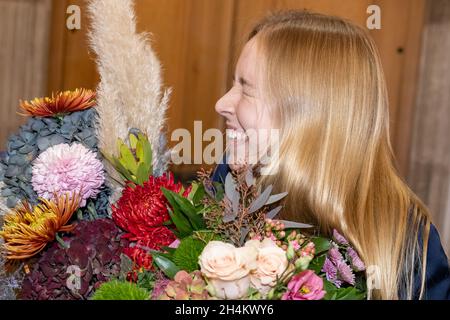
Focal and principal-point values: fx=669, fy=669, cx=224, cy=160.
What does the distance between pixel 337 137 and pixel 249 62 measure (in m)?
0.19

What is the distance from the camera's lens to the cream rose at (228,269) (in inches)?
27.8

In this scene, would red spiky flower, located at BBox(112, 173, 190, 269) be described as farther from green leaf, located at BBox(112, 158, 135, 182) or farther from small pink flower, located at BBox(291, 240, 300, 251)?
small pink flower, located at BBox(291, 240, 300, 251)

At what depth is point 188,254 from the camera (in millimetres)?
812

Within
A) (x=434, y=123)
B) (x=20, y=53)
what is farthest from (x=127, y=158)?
(x=434, y=123)

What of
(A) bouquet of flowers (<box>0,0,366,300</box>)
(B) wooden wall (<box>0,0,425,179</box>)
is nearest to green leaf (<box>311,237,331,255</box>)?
(A) bouquet of flowers (<box>0,0,366,300</box>)

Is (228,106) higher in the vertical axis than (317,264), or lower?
higher

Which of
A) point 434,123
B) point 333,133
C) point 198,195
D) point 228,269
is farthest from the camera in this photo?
point 434,123

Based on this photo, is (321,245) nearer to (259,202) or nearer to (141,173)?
(259,202)

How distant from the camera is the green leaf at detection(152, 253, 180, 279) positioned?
80 cm

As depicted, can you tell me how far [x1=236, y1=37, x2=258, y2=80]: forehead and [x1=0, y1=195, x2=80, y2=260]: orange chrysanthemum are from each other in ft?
1.16

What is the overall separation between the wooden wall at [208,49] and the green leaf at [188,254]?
1.96m

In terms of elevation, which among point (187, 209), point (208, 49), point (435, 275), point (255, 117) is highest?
point (208, 49)

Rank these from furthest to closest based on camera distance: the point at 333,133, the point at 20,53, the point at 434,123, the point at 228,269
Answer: the point at 434,123 < the point at 20,53 < the point at 333,133 < the point at 228,269
